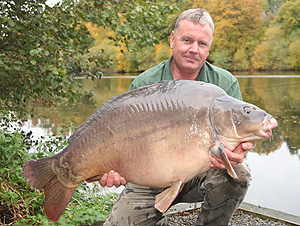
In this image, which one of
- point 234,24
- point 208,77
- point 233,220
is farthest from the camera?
point 234,24

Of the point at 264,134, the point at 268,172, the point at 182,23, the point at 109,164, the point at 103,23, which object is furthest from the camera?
the point at 268,172

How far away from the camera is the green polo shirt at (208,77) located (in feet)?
7.97

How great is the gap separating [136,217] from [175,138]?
804 mm

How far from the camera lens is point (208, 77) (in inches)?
97.0

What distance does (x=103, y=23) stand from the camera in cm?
362

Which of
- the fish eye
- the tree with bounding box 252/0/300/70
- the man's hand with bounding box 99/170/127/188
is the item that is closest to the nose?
the fish eye

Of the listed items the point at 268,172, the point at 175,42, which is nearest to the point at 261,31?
the point at 268,172

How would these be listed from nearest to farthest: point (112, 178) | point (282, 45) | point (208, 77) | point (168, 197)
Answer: point (168, 197) < point (112, 178) < point (208, 77) < point (282, 45)

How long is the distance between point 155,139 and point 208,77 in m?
0.97

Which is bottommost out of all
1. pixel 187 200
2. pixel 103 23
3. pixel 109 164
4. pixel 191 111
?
pixel 187 200

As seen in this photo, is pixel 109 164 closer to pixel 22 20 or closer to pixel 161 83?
pixel 161 83

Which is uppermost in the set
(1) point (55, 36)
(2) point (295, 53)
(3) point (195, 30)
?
(1) point (55, 36)

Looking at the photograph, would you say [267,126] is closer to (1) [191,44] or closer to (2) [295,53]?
(1) [191,44]

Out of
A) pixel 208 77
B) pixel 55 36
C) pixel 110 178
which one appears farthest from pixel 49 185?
pixel 55 36
